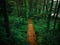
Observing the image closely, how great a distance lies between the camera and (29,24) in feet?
36.1

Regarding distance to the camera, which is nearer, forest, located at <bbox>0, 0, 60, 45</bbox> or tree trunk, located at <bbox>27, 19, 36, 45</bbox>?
forest, located at <bbox>0, 0, 60, 45</bbox>

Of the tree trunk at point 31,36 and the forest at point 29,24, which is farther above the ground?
the forest at point 29,24

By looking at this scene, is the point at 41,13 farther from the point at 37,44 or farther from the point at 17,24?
the point at 37,44

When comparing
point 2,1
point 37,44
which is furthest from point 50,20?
point 2,1

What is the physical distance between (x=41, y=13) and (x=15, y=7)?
208 centimetres

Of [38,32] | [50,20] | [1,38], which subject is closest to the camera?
[1,38]

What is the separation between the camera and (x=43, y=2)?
45.6ft

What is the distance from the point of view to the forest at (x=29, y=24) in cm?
688

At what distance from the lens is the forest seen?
688 cm

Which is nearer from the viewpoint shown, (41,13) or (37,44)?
(37,44)

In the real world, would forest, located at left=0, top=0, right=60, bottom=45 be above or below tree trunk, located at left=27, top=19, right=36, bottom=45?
above

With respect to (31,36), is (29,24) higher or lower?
higher

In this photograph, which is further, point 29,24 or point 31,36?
point 29,24

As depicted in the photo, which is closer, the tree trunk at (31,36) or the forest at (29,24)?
the forest at (29,24)
